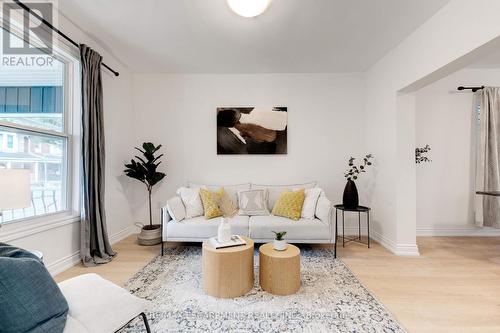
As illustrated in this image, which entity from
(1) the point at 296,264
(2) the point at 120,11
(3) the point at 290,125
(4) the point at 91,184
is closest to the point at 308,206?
(1) the point at 296,264

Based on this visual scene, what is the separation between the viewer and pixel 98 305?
49.5 inches

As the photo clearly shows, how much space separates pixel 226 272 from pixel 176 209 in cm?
130

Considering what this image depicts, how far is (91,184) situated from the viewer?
2707 millimetres

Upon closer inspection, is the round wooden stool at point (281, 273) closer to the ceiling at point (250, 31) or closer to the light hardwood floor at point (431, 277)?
the light hardwood floor at point (431, 277)

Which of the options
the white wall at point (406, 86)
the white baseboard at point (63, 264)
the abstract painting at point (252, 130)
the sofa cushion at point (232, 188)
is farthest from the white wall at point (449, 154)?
the white baseboard at point (63, 264)

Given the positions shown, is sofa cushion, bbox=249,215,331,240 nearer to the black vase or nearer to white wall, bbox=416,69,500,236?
the black vase

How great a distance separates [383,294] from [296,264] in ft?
2.69

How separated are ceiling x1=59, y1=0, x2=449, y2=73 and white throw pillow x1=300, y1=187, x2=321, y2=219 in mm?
1896

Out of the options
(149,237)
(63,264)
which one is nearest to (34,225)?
(63,264)

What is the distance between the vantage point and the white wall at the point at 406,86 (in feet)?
6.42

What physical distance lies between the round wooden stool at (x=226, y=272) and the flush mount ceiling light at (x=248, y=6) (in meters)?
2.12

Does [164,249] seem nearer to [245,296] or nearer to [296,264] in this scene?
[245,296]

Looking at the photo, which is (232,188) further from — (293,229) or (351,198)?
(351,198)

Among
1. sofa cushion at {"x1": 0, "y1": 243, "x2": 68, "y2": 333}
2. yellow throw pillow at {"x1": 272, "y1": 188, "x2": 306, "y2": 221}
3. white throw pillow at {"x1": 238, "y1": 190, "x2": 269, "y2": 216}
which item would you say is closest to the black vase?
yellow throw pillow at {"x1": 272, "y1": 188, "x2": 306, "y2": 221}
